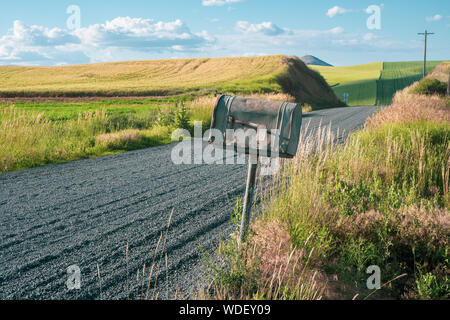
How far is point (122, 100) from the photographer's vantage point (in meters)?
32.3

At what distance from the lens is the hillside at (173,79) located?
124ft

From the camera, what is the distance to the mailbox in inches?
117

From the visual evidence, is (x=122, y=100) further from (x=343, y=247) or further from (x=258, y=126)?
(x=258, y=126)

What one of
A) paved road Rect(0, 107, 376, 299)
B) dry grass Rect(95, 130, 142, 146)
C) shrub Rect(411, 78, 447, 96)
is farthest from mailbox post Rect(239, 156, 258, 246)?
shrub Rect(411, 78, 447, 96)

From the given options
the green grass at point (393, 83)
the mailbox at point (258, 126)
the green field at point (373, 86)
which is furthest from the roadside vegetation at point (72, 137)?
the green grass at point (393, 83)

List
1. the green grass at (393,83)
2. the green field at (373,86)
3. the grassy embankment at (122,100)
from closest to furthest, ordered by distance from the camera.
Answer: the grassy embankment at (122,100) < the green field at (373,86) < the green grass at (393,83)

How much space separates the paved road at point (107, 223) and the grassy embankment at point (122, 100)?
1.96 meters

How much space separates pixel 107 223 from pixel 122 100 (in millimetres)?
29175

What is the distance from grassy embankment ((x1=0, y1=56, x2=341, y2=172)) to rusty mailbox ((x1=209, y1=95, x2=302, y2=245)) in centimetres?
711

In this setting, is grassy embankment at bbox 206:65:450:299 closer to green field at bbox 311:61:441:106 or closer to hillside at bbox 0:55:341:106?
hillside at bbox 0:55:341:106

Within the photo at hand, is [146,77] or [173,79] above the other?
[146,77]

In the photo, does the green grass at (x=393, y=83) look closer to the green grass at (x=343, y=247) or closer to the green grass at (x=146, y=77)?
the green grass at (x=146, y=77)

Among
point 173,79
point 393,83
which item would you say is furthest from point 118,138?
point 393,83

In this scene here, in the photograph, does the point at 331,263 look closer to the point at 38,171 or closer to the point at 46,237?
the point at 46,237
